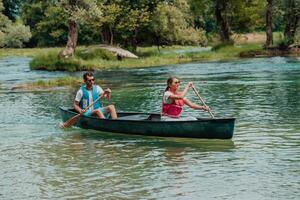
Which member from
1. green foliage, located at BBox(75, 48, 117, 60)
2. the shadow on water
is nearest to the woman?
the shadow on water

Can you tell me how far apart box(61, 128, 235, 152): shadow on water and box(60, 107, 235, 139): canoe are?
0.15 meters

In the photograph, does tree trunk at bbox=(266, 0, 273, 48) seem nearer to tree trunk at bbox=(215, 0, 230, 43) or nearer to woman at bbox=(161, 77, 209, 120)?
tree trunk at bbox=(215, 0, 230, 43)

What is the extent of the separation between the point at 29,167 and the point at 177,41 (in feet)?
173

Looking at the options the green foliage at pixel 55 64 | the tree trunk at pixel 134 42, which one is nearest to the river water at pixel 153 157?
the green foliage at pixel 55 64

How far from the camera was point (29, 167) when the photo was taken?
13672 mm

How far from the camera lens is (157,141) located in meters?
16.4

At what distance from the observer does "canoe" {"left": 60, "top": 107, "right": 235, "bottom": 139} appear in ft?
50.3

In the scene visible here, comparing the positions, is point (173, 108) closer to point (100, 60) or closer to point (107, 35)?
point (100, 60)

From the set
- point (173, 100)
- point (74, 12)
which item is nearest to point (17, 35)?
point (74, 12)

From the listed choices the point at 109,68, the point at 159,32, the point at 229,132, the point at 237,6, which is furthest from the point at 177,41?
the point at 229,132

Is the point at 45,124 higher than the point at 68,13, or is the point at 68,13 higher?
the point at 68,13

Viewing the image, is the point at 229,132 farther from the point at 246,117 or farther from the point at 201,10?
the point at 201,10

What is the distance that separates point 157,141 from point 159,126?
1.42ft

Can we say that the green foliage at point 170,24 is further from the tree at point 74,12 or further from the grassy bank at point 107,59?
the tree at point 74,12
